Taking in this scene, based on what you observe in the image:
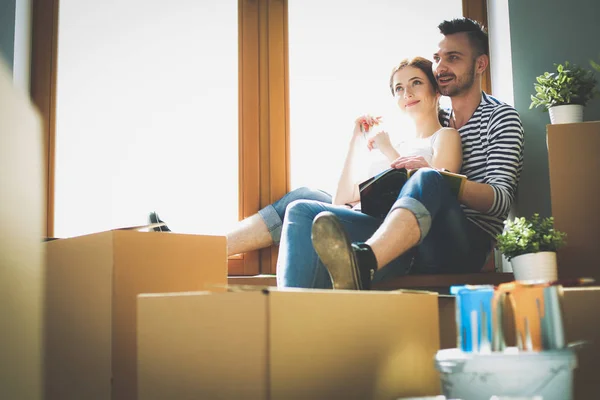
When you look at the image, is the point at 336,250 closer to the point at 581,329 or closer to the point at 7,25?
the point at 581,329

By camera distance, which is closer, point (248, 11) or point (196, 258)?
point (196, 258)

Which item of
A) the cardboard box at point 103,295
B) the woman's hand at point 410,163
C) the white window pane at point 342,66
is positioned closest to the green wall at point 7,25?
the white window pane at point 342,66

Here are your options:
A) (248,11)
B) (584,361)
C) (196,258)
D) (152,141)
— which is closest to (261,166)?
(152,141)

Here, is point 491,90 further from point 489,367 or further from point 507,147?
point 489,367

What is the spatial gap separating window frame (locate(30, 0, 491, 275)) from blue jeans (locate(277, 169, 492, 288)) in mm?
568

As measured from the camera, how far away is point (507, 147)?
2.20 m

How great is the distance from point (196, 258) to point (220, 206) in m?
1.14

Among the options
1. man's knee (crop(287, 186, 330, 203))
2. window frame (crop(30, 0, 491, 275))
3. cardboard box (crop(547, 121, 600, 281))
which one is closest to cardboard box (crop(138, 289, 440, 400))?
cardboard box (crop(547, 121, 600, 281))

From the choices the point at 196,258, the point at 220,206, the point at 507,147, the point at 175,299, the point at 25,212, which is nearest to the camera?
the point at 25,212

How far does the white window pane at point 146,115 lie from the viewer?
2627 mm

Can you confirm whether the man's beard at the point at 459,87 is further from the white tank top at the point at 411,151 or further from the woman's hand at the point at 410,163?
the woman's hand at the point at 410,163

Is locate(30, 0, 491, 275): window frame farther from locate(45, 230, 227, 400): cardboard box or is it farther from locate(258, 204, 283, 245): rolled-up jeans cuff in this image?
locate(45, 230, 227, 400): cardboard box

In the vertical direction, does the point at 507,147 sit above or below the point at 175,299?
above

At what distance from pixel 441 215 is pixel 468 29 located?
0.84 meters
